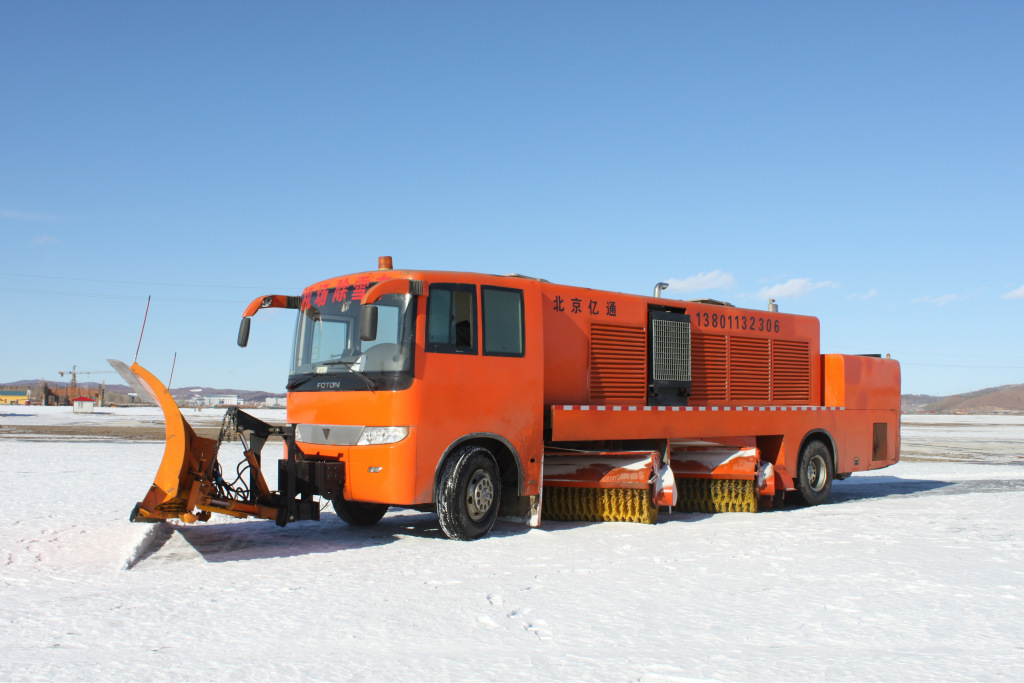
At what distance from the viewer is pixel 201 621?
18.2ft

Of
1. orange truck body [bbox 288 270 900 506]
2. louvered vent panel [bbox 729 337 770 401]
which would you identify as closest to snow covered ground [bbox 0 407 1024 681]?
orange truck body [bbox 288 270 900 506]

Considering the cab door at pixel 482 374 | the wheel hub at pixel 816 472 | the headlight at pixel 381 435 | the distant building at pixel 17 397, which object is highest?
the cab door at pixel 482 374

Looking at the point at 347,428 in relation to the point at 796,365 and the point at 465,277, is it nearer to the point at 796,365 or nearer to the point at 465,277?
the point at 465,277

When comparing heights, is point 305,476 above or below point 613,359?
below

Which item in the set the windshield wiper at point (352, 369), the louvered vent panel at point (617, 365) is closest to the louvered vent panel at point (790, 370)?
the louvered vent panel at point (617, 365)

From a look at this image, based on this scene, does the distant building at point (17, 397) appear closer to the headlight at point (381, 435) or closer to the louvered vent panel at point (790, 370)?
the louvered vent panel at point (790, 370)

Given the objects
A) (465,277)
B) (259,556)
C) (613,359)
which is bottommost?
(259,556)

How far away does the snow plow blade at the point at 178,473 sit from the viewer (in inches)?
300

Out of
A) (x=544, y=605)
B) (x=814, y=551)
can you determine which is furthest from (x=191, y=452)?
(x=814, y=551)

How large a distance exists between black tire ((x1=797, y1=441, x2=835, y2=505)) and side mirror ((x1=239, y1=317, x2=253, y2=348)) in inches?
354

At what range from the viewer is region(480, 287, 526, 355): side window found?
9.32 meters

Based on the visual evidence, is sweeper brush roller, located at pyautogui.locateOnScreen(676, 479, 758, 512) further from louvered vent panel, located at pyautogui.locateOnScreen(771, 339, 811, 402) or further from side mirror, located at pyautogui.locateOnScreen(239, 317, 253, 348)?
side mirror, located at pyautogui.locateOnScreen(239, 317, 253, 348)

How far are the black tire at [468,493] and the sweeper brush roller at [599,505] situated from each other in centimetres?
178

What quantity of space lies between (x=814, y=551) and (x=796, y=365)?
6.10m
